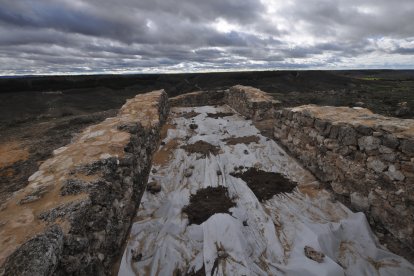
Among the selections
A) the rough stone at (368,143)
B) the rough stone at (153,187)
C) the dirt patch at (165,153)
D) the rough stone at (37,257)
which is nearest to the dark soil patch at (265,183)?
the rough stone at (368,143)

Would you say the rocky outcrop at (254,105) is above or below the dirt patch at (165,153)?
above

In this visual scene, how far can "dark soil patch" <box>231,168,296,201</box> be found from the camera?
531 cm

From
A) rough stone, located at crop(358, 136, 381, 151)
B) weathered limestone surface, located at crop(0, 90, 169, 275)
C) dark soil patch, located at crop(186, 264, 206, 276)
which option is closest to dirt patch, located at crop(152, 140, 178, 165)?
weathered limestone surface, located at crop(0, 90, 169, 275)

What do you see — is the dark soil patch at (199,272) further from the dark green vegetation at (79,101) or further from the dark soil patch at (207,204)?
the dark green vegetation at (79,101)

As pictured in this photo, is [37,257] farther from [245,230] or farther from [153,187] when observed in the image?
[153,187]

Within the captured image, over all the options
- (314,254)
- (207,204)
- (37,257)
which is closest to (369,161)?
(314,254)

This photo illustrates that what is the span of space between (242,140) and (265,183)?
3014 millimetres

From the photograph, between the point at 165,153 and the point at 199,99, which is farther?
the point at 199,99

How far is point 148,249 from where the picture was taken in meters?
3.94

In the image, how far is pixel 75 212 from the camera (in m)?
3.18

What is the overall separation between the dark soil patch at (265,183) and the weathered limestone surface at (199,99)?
36.9ft

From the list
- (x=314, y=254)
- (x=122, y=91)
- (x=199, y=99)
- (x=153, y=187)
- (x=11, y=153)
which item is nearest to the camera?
(x=314, y=254)

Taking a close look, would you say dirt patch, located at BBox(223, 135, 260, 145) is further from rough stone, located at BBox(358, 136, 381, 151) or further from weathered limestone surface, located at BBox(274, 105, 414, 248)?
rough stone, located at BBox(358, 136, 381, 151)

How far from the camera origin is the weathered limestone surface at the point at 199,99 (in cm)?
1714
